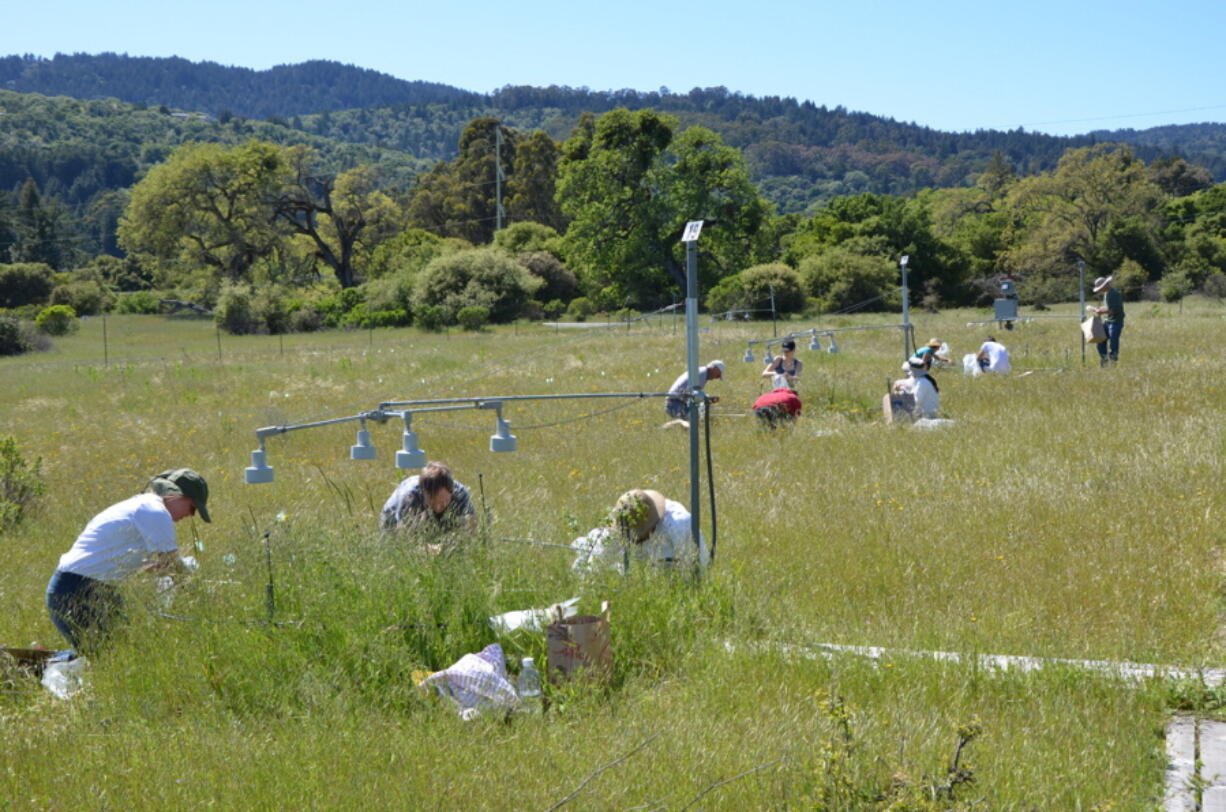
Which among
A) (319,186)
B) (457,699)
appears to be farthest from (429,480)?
(319,186)

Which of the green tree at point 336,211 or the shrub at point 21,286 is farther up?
the green tree at point 336,211

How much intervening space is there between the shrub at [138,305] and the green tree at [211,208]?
2.92 meters

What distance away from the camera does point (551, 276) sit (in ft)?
190

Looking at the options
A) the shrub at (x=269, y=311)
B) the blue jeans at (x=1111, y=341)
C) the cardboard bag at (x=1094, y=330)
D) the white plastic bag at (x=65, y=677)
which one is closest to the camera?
the white plastic bag at (x=65, y=677)

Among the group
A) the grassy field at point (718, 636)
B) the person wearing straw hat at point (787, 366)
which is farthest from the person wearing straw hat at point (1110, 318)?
the grassy field at point (718, 636)

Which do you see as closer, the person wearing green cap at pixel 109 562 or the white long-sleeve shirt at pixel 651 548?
the person wearing green cap at pixel 109 562

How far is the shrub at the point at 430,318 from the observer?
47.8m

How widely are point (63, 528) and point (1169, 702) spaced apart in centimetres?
888

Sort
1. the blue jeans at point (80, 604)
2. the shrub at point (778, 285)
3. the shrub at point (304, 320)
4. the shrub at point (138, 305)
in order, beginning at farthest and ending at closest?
the shrub at point (138, 305), the shrub at point (304, 320), the shrub at point (778, 285), the blue jeans at point (80, 604)

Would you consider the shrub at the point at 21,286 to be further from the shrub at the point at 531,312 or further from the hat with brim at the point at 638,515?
the hat with brim at the point at 638,515

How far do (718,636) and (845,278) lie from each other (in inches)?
1746


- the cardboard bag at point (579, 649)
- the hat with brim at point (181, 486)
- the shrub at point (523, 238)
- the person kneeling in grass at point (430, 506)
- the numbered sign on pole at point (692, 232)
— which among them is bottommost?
the cardboard bag at point (579, 649)

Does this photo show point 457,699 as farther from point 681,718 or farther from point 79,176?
point 79,176

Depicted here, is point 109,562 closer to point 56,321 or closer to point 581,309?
point 581,309
